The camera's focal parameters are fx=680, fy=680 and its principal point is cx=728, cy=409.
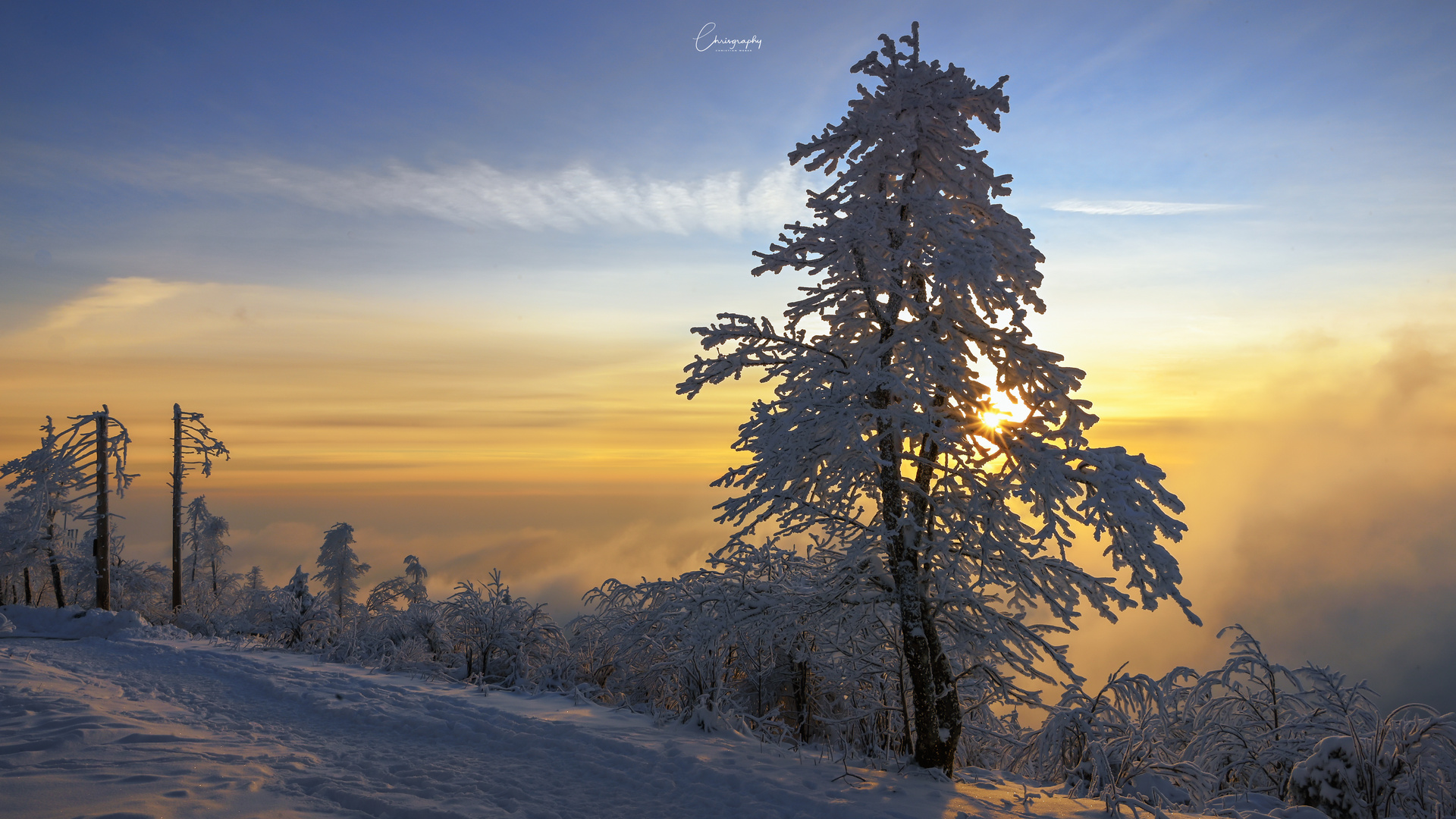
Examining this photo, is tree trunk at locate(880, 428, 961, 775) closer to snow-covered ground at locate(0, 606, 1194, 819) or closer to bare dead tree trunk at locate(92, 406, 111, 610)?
snow-covered ground at locate(0, 606, 1194, 819)

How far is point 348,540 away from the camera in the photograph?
131 ft

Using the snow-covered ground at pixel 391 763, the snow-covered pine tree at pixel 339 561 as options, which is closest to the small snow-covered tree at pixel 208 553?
the snow-covered pine tree at pixel 339 561

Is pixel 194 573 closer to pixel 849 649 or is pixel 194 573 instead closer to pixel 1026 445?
pixel 849 649

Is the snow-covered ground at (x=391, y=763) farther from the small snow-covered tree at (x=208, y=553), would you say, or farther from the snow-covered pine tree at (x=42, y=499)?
the small snow-covered tree at (x=208, y=553)

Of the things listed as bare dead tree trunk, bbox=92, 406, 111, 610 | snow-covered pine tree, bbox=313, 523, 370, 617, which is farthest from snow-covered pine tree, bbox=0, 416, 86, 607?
snow-covered pine tree, bbox=313, 523, 370, 617

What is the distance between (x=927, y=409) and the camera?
7305 millimetres

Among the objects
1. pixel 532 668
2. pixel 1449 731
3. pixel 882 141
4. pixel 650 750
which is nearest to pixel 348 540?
pixel 532 668

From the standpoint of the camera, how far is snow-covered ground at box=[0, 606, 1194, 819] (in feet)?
18.1

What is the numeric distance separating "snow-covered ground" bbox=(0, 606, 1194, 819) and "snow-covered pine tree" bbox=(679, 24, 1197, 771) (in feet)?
5.98

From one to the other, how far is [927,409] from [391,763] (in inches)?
267

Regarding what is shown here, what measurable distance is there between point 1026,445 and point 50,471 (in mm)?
29356

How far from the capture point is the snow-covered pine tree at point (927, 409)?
7.25 meters

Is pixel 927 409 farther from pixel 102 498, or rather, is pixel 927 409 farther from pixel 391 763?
pixel 102 498

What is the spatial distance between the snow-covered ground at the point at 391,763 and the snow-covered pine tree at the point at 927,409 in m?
1.82
